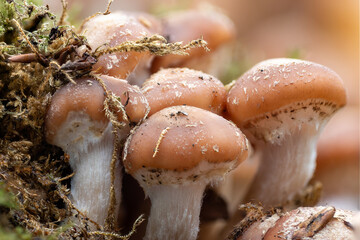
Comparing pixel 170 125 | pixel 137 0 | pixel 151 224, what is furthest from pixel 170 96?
pixel 137 0

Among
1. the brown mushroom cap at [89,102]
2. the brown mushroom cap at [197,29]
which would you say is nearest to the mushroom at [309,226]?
the brown mushroom cap at [89,102]

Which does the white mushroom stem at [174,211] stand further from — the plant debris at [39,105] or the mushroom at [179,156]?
the plant debris at [39,105]

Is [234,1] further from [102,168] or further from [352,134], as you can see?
[102,168]

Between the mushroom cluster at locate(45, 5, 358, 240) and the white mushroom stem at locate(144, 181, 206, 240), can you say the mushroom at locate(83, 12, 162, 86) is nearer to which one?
the mushroom cluster at locate(45, 5, 358, 240)

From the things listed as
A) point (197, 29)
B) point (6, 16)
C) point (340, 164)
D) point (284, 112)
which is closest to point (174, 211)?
point (284, 112)

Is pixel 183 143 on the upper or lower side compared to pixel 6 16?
lower

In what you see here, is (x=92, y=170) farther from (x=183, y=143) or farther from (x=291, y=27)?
(x=291, y=27)
